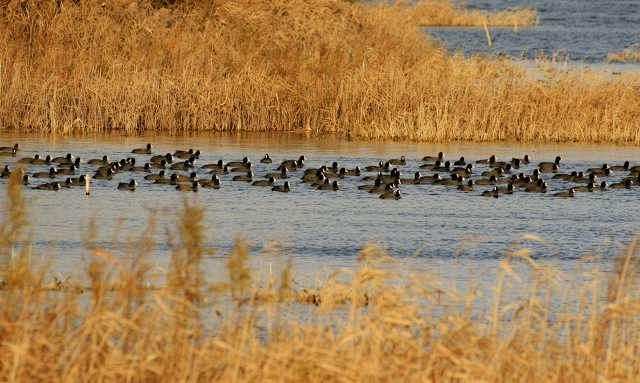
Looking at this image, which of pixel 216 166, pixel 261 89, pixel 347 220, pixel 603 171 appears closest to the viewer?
pixel 347 220

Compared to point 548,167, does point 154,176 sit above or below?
below

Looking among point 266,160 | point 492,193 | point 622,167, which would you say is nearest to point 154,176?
point 266,160

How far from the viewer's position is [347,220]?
63.3ft

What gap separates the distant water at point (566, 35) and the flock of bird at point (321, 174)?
597 inches

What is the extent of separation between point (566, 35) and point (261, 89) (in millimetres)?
36143

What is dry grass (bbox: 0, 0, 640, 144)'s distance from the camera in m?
28.3

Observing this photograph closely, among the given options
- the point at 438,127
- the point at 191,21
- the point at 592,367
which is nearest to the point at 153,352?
the point at 592,367

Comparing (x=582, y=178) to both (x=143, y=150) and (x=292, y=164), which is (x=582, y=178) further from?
(x=143, y=150)

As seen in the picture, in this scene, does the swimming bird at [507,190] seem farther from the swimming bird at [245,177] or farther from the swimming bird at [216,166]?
the swimming bird at [216,166]

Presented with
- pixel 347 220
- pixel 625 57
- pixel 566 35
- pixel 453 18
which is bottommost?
pixel 347 220

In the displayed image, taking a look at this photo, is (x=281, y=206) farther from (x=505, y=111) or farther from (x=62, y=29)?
(x=62, y=29)

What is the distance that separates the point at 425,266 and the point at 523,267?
1.15 m

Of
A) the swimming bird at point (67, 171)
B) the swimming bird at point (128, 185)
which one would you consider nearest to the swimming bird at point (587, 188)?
the swimming bird at point (128, 185)

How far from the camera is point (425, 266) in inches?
609
